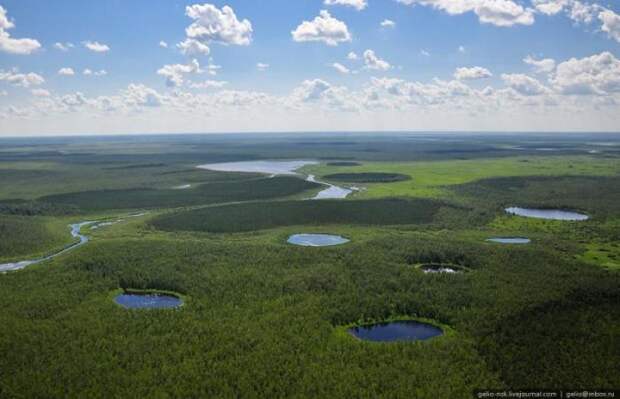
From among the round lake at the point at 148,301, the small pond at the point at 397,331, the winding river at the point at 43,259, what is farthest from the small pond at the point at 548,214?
the winding river at the point at 43,259

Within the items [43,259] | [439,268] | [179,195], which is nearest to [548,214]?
[439,268]

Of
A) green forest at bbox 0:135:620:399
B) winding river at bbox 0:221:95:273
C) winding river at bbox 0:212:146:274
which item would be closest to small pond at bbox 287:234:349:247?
green forest at bbox 0:135:620:399

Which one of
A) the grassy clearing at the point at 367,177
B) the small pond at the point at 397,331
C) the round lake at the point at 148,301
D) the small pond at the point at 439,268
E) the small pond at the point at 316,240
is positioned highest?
the grassy clearing at the point at 367,177

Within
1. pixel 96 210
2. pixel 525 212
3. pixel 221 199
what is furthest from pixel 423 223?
pixel 96 210

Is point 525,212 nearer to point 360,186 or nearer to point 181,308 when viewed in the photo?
point 360,186

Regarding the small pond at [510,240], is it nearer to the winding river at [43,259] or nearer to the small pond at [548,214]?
the small pond at [548,214]
